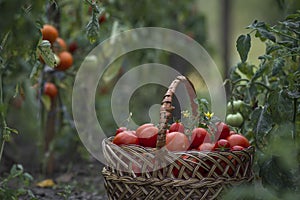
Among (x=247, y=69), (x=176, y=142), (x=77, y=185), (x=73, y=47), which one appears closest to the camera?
(x=176, y=142)

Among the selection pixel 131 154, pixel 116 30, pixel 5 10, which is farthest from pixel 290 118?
pixel 116 30

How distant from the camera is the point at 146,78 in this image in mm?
3336

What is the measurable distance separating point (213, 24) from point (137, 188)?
25.5 feet

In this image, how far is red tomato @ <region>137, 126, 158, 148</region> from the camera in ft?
4.32

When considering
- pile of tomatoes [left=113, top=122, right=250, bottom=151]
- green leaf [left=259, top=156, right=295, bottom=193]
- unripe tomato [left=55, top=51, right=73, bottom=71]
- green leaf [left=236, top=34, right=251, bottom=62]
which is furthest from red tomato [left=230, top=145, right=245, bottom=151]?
unripe tomato [left=55, top=51, right=73, bottom=71]

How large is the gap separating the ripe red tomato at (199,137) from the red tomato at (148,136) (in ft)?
0.35

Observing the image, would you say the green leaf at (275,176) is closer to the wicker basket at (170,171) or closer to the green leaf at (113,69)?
the wicker basket at (170,171)

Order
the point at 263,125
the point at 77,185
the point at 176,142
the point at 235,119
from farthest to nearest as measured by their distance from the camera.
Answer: the point at 77,185 → the point at 235,119 → the point at 263,125 → the point at 176,142

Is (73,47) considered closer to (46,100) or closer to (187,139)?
(46,100)

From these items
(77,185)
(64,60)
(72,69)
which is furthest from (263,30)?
(72,69)

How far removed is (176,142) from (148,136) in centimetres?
8

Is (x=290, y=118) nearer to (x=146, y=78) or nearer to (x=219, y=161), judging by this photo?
(x=219, y=161)

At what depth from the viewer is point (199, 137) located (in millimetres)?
1347

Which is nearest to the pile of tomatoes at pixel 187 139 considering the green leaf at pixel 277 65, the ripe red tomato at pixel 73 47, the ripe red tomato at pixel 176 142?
the ripe red tomato at pixel 176 142
